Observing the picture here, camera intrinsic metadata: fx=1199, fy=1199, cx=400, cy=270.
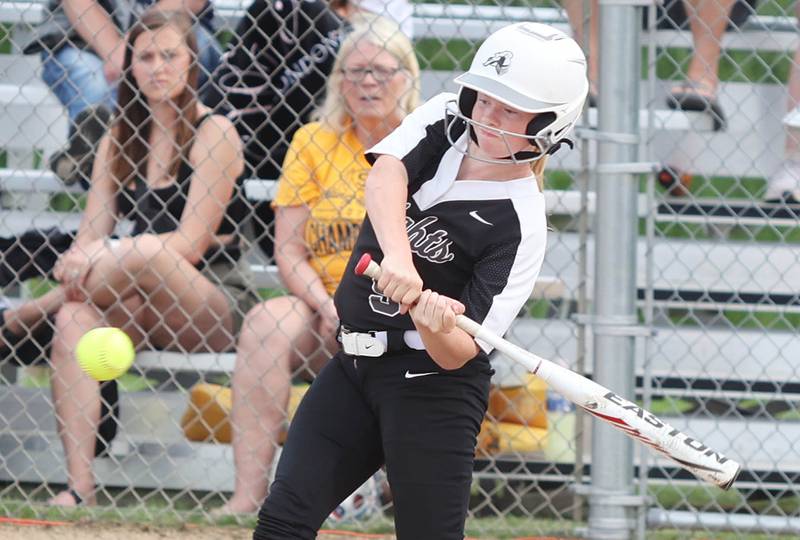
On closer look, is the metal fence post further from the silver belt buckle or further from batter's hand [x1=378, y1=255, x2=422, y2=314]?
batter's hand [x1=378, y1=255, x2=422, y2=314]

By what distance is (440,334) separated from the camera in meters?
2.26

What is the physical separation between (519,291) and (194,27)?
2.10 metres

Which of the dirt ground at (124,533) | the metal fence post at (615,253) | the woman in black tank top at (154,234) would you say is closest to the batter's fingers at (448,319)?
the metal fence post at (615,253)

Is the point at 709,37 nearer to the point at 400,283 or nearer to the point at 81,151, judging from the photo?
the point at 81,151

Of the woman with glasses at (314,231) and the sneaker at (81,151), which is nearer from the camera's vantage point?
the woman with glasses at (314,231)

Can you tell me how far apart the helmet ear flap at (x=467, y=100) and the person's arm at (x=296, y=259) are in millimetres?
1376

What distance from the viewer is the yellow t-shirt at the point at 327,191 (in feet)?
12.0

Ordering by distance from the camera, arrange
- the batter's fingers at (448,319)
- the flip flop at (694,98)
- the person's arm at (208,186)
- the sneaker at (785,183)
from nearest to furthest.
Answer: the batter's fingers at (448,319), the person's arm at (208,186), the sneaker at (785,183), the flip flop at (694,98)

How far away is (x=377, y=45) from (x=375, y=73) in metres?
0.08

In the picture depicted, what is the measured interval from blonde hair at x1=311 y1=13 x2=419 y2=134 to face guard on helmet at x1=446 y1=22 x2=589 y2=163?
1.28m

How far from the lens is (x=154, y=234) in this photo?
3852 mm

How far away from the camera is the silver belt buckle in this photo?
2.44m

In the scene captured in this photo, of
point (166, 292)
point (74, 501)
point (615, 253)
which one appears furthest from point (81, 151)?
point (615, 253)

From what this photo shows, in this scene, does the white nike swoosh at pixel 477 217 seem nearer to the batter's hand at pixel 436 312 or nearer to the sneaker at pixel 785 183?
the batter's hand at pixel 436 312
